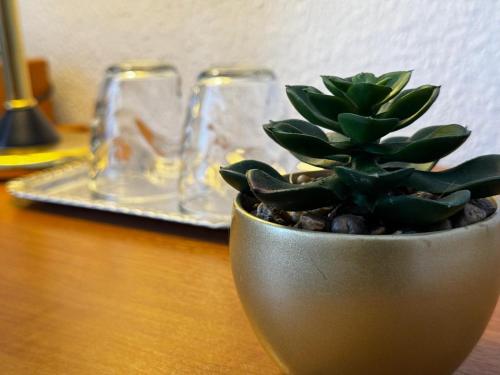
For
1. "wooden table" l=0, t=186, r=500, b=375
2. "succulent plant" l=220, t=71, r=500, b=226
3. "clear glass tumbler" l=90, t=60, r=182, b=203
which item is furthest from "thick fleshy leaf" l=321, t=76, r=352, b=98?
"clear glass tumbler" l=90, t=60, r=182, b=203

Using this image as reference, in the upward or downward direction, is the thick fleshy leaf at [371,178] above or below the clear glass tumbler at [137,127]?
above

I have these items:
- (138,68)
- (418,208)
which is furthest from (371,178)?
(138,68)

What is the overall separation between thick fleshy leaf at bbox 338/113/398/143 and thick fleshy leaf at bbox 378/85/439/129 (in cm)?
1

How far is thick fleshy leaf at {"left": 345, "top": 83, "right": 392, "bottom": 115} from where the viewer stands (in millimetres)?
244

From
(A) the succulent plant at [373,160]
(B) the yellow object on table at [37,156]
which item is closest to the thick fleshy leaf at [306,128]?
(A) the succulent plant at [373,160]

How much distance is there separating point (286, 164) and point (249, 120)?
53 mm

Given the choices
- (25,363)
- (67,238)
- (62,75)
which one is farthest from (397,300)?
(62,75)

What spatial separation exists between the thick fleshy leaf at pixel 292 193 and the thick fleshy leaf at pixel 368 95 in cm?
3

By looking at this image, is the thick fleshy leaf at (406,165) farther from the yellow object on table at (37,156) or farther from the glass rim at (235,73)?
the yellow object on table at (37,156)

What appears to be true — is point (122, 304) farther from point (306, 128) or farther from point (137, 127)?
point (137, 127)

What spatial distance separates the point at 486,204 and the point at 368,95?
0.06m

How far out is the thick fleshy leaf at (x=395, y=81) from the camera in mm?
258

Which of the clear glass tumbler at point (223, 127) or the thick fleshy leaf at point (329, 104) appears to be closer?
the thick fleshy leaf at point (329, 104)

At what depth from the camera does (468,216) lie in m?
0.25
